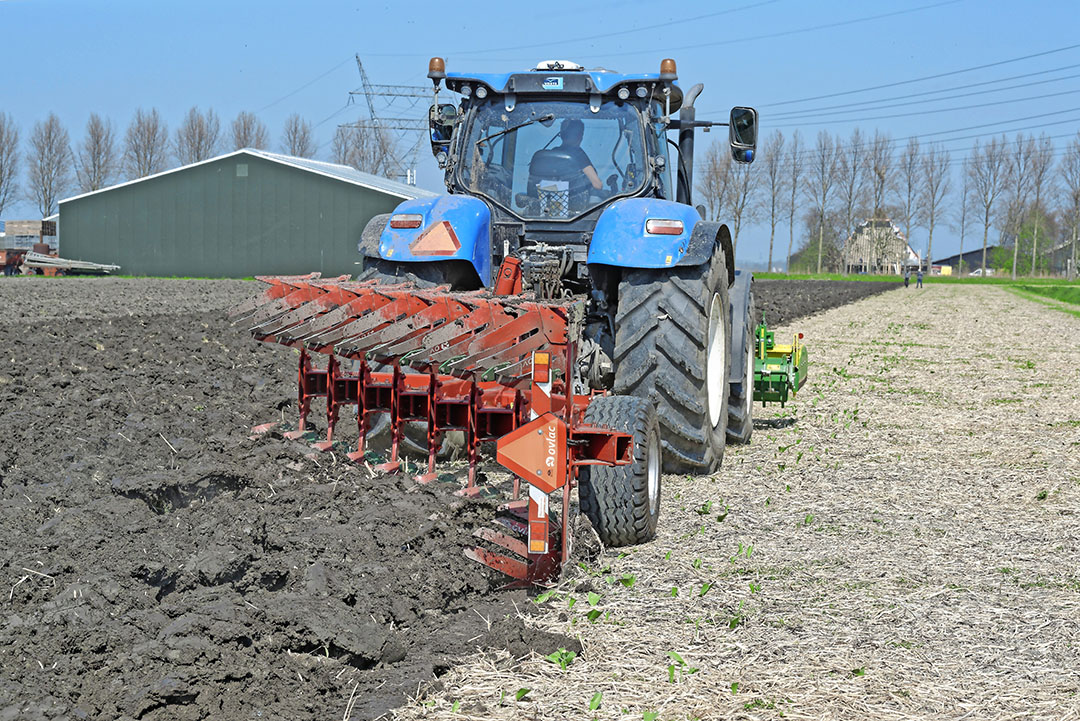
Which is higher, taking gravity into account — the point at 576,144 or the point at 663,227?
the point at 576,144

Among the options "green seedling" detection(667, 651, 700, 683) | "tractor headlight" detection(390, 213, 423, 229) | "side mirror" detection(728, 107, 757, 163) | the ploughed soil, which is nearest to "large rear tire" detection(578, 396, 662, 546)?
the ploughed soil

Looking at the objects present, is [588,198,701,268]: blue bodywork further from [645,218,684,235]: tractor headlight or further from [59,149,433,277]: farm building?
[59,149,433,277]: farm building

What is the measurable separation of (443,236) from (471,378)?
1.84 metres

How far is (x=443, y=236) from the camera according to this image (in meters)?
6.47

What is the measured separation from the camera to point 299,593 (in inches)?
165

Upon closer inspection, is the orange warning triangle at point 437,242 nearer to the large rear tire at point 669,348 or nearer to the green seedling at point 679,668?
the large rear tire at point 669,348

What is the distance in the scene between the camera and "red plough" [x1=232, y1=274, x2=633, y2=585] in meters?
4.54

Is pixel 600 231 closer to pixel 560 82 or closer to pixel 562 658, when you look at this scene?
pixel 560 82

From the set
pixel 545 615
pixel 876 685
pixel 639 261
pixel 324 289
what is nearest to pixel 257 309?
pixel 324 289

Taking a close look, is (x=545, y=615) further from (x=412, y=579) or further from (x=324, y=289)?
(x=324, y=289)

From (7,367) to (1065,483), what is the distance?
26.0 ft

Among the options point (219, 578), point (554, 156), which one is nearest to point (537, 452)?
point (219, 578)

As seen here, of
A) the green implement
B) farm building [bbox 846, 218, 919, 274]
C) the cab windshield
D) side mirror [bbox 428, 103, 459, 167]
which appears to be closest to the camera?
the cab windshield

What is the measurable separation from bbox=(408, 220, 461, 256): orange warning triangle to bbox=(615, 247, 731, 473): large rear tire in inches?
38.5
